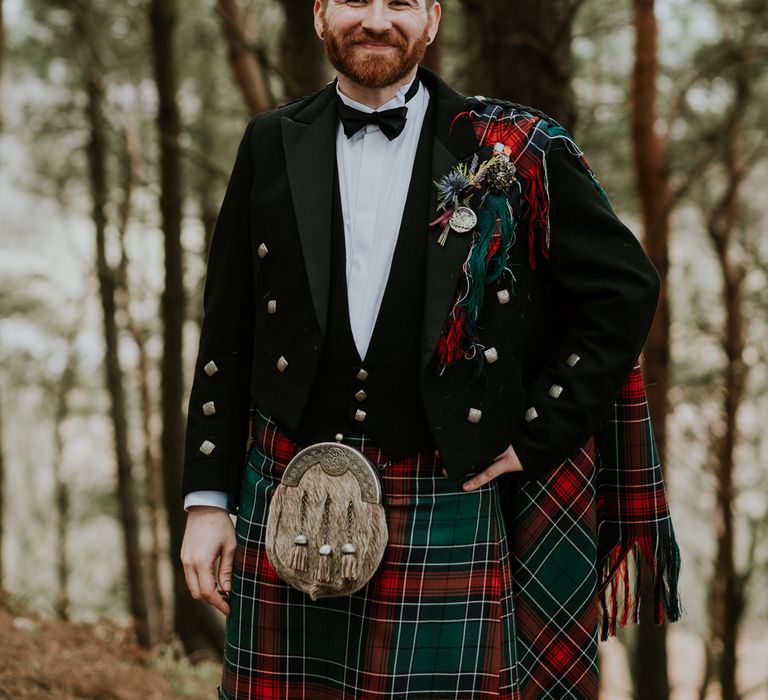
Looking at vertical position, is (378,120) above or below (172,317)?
below

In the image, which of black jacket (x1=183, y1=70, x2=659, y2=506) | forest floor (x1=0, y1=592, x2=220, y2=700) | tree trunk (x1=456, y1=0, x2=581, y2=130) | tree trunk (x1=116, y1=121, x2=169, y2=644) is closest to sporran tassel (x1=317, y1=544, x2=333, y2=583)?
black jacket (x1=183, y1=70, x2=659, y2=506)

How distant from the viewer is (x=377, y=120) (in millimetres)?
2254

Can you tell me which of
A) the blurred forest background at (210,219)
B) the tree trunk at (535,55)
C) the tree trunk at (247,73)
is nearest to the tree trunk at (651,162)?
the blurred forest background at (210,219)

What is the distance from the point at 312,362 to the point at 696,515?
16263mm

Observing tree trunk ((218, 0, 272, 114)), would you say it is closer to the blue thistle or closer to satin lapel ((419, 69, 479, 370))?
satin lapel ((419, 69, 479, 370))

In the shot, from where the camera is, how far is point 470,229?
216cm

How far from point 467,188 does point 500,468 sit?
0.62m

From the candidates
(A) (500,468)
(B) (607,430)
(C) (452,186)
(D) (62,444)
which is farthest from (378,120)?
(D) (62,444)

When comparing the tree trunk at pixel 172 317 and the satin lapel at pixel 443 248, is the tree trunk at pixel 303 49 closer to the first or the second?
the tree trunk at pixel 172 317

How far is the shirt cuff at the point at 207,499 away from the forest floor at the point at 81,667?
2.04 metres

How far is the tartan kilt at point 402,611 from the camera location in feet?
7.22

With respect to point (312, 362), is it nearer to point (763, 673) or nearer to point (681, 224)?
point (681, 224)

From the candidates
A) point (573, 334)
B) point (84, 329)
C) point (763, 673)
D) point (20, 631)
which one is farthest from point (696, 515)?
point (573, 334)

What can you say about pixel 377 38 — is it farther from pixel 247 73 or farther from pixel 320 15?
pixel 247 73
